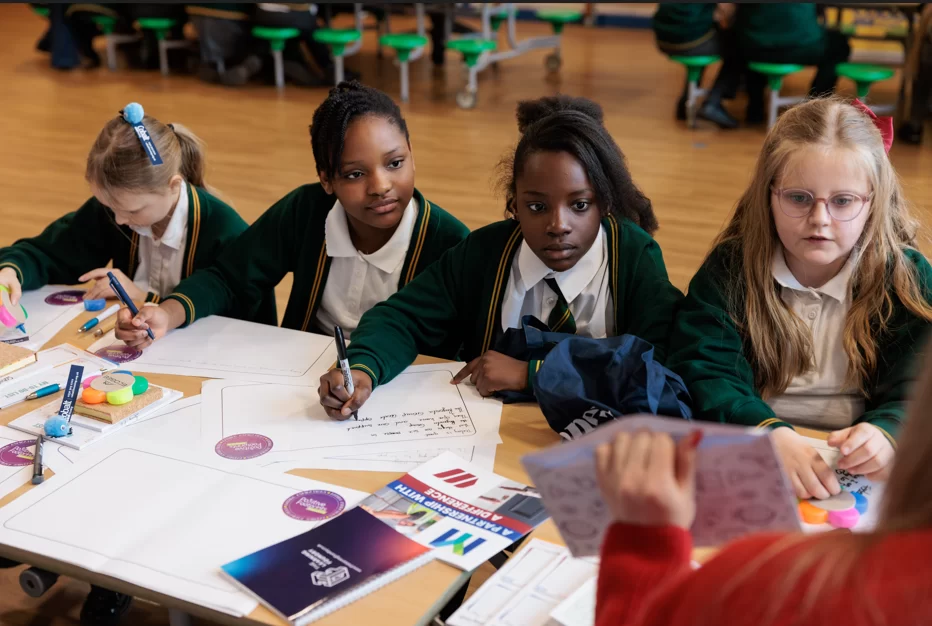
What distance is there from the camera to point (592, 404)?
55.3 inches

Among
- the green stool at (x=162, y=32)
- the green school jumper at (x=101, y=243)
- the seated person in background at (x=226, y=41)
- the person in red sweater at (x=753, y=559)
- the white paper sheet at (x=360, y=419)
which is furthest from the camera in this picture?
the green stool at (x=162, y=32)

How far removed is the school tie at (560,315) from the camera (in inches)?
69.3

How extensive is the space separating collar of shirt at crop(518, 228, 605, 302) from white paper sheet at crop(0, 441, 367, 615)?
0.62m

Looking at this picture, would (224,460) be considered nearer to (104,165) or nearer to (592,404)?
(592,404)

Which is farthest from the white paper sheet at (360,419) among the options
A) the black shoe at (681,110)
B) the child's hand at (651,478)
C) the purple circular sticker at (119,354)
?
the black shoe at (681,110)

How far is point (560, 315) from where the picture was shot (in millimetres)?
1768

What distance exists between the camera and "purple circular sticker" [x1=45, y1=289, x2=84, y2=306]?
203 centimetres

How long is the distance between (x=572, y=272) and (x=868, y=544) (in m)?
1.13

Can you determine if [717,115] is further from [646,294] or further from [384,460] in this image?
[384,460]

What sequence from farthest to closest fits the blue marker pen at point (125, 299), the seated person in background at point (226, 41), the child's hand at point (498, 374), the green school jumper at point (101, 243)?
1. the seated person in background at point (226, 41)
2. the green school jumper at point (101, 243)
3. the blue marker pen at point (125, 299)
4. the child's hand at point (498, 374)

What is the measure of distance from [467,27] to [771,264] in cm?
638

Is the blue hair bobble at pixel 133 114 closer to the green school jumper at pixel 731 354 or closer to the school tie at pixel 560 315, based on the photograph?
the school tie at pixel 560 315

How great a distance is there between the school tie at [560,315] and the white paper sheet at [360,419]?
0.78ft

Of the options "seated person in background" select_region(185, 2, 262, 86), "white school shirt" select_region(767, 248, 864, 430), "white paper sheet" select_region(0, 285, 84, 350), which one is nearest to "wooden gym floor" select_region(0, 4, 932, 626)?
"seated person in background" select_region(185, 2, 262, 86)
